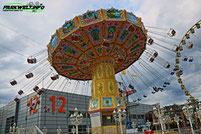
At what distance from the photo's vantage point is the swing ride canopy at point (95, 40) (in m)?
13.7

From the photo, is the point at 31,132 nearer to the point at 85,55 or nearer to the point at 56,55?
the point at 56,55

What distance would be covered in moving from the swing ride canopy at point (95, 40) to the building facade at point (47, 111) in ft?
47.8

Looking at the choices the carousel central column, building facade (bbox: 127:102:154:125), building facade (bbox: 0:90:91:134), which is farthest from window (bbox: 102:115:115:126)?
building facade (bbox: 127:102:154:125)

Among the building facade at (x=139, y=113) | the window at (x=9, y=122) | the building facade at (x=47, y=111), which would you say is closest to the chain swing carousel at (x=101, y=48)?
the building facade at (x=47, y=111)

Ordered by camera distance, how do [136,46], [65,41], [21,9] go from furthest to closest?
[136,46]
[65,41]
[21,9]

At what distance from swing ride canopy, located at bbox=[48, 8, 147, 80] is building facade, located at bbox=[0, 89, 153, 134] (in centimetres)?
1456

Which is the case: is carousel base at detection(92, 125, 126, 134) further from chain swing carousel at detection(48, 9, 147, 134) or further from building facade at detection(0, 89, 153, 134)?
building facade at detection(0, 89, 153, 134)

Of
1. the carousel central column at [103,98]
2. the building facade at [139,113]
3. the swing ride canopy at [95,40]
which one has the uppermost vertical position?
the swing ride canopy at [95,40]

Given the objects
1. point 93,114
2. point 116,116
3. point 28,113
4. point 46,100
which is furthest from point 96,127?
point 28,113

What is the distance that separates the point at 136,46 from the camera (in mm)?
17719

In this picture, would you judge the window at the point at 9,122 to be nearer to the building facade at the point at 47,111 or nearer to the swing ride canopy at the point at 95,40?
the building facade at the point at 47,111

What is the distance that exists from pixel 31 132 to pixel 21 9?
37.9 feet

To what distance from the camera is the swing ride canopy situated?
13.7 meters

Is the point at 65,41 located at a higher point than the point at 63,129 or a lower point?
higher
